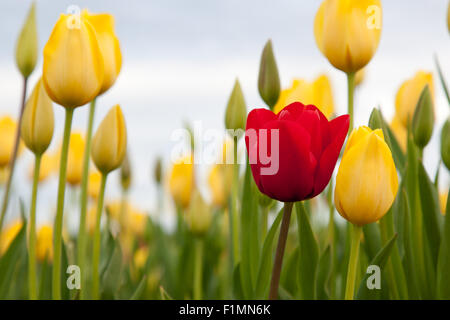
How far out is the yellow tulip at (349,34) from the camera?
0.75 m

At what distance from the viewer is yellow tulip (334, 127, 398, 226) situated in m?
0.56

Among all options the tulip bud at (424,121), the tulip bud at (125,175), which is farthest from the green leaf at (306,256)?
the tulip bud at (125,175)

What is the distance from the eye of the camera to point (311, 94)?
874 millimetres

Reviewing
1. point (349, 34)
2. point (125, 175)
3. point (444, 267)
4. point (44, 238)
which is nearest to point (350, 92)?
point (349, 34)

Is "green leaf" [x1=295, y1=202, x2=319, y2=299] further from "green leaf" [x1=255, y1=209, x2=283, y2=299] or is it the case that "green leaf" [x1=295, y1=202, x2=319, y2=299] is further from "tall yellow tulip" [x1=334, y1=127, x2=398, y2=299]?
"tall yellow tulip" [x1=334, y1=127, x2=398, y2=299]

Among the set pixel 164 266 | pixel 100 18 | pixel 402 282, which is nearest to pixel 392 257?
pixel 402 282

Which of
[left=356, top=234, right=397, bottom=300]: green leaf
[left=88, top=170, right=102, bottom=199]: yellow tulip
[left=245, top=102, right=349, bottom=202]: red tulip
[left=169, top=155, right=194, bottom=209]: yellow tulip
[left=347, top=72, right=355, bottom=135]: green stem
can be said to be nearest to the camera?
[left=245, top=102, right=349, bottom=202]: red tulip

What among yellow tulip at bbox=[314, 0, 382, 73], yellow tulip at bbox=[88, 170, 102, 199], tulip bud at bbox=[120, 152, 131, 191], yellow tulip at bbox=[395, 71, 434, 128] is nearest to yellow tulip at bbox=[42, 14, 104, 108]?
yellow tulip at bbox=[314, 0, 382, 73]

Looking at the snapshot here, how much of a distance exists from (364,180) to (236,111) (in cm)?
37

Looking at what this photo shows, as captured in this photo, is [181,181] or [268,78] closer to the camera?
[268,78]

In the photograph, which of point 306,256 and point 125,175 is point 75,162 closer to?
point 125,175

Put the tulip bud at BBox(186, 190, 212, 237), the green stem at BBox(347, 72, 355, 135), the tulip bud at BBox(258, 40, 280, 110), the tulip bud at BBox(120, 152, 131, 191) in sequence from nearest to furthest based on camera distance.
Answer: the green stem at BBox(347, 72, 355, 135) < the tulip bud at BBox(258, 40, 280, 110) < the tulip bud at BBox(186, 190, 212, 237) < the tulip bud at BBox(120, 152, 131, 191)

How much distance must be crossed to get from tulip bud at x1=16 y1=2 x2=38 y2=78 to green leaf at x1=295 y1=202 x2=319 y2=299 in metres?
0.48

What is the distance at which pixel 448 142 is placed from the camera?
2.66 ft
